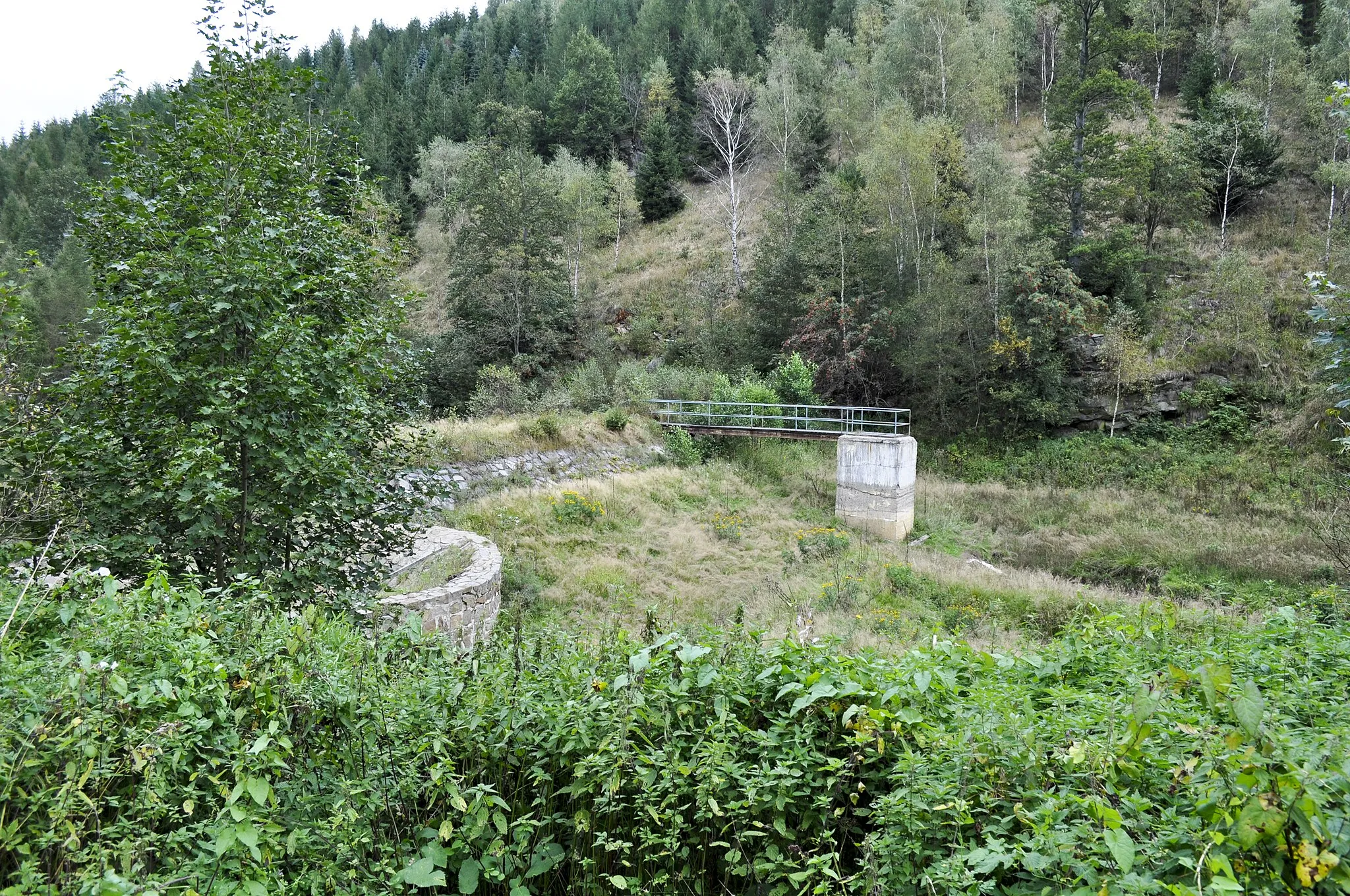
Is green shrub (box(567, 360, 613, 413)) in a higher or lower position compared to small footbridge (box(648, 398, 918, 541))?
higher

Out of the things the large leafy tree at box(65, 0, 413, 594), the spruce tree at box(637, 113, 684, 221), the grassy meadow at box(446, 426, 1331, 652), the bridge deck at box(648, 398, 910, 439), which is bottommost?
the grassy meadow at box(446, 426, 1331, 652)

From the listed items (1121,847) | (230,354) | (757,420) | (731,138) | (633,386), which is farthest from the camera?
(731,138)

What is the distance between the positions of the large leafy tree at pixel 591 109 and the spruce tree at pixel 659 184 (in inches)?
305

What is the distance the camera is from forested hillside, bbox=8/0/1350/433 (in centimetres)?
2273

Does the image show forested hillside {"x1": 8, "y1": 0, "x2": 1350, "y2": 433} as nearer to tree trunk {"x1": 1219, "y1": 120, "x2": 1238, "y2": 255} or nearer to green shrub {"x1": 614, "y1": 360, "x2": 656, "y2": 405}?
tree trunk {"x1": 1219, "y1": 120, "x2": 1238, "y2": 255}

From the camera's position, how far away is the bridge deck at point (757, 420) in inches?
794

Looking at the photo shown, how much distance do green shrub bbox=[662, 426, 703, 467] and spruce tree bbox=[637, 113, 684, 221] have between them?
94.3ft

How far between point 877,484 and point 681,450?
5.99 metres

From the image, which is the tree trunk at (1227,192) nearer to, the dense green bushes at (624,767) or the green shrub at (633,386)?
the green shrub at (633,386)

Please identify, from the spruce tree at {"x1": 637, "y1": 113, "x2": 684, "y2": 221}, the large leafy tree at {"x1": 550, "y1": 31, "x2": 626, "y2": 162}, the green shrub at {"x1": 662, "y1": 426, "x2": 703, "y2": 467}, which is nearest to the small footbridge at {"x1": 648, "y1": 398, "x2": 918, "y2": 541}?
the green shrub at {"x1": 662, "y1": 426, "x2": 703, "y2": 467}

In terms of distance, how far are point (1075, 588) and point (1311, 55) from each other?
3377 cm

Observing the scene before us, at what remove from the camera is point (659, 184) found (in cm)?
4594

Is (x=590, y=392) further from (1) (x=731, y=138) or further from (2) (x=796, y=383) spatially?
(1) (x=731, y=138)

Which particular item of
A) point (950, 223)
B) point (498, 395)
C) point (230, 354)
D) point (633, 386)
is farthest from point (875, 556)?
point (950, 223)
